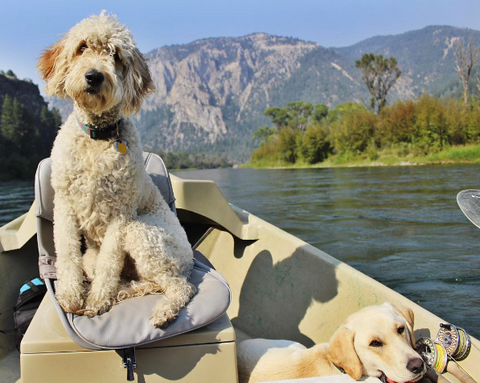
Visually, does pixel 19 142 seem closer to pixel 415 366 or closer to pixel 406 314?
pixel 406 314

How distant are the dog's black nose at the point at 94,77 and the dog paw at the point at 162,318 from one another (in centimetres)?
108

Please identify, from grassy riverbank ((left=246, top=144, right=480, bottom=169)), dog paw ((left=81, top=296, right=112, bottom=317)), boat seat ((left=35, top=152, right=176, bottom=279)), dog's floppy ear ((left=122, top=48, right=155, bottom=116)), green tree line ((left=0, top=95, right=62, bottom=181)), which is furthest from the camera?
green tree line ((left=0, top=95, right=62, bottom=181))

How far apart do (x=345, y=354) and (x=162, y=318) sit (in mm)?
875

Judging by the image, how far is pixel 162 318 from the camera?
1865 mm

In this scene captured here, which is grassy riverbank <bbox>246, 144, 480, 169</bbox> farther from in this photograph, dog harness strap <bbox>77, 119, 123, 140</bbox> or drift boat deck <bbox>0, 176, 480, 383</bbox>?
dog harness strap <bbox>77, 119, 123, 140</bbox>

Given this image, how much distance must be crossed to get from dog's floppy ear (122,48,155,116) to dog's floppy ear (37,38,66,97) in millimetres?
303

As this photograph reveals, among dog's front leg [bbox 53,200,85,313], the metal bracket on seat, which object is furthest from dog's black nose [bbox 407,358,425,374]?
dog's front leg [bbox 53,200,85,313]

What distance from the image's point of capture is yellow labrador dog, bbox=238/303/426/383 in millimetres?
1909

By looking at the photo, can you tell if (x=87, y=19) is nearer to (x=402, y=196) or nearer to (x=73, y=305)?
(x=73, y=305)

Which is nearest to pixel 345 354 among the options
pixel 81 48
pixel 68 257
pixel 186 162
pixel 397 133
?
pixel 68 257

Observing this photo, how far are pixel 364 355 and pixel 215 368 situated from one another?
0.71 metres

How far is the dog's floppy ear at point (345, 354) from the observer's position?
1.92 m

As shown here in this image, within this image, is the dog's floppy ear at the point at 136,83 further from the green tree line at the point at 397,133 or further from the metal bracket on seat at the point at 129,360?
the green tree line at the point at 397,133

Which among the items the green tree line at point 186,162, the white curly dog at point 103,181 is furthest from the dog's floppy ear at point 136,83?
the green tree line at point 186,162
